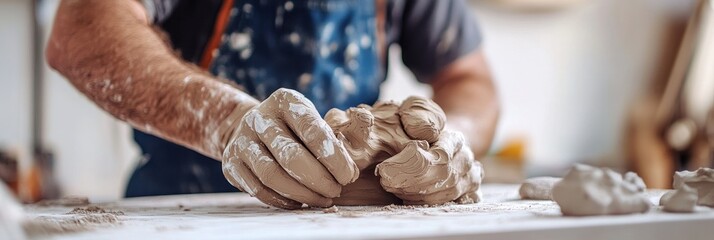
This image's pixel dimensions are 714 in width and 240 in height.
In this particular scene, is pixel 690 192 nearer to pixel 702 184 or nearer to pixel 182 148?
pixel 702 184

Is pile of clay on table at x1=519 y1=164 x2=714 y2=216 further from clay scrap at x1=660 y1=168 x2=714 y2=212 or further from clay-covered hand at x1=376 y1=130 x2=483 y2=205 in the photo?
clay-covered hand at x1=376 y1=130 x2=483 y2=205

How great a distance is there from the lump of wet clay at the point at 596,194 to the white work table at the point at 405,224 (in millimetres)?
19

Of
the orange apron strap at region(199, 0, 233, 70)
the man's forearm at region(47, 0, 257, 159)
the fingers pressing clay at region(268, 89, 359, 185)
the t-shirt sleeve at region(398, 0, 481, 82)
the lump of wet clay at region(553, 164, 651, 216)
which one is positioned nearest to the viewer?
the lump of wet clay at region(553, 164, 651, 216)

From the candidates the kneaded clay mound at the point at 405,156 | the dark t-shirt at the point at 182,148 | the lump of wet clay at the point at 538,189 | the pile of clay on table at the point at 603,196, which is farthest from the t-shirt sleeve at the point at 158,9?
the pile of clay on table at the point at 603,196

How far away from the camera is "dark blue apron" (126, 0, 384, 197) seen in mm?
1891

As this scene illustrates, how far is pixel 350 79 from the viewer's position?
6.49 feet

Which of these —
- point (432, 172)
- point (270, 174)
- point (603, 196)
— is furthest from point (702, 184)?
point (270, 174)

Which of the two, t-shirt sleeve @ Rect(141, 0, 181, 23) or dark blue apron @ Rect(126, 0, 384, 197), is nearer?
t-shirt sleeve @ Rect(141, 0, 181, 23)

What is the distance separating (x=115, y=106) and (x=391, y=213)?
2.47ft

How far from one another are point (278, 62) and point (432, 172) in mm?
828

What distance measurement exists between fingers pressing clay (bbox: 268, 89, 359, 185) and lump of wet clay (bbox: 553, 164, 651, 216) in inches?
11.5

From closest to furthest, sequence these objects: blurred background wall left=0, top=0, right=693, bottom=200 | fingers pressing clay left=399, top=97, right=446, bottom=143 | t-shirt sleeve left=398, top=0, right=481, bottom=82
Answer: fingers pressing clay left=399, top=97, right=446, bottom=143, t-shirt sleeve left=398, top=0, right=481, bottom=82, blurred background wall left=0, top=0, right=693, bottom=200

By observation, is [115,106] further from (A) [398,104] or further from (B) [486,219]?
(B) [486,219]

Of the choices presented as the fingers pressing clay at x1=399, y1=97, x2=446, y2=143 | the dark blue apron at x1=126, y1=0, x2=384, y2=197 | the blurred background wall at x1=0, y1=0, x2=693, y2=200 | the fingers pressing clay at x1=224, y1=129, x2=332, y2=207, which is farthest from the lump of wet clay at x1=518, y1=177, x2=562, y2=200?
the blurred background wall at x1=0, y1=0, x2=693, y2=200
